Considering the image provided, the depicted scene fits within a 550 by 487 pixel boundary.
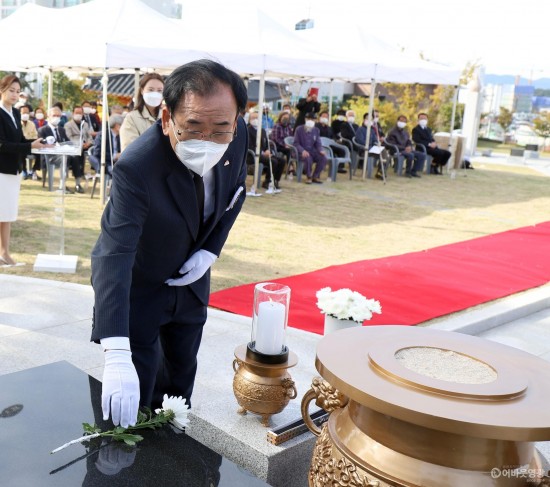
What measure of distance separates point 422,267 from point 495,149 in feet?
91.9

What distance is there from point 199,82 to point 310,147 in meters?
13.0

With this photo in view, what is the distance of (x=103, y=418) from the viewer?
1924mm

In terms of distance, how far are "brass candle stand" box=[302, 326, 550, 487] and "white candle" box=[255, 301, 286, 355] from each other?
2.10 feet

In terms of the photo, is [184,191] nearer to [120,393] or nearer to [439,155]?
[120,393]

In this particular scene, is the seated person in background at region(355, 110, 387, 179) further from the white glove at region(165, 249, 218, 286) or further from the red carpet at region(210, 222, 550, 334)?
the white glove at region(165, 249, 218, 286)

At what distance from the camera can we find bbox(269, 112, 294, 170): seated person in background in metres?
14.8

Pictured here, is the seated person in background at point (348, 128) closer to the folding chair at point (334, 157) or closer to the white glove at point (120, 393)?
the folding chair at point (334, 157)

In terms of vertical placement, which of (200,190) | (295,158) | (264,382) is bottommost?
(295,158)

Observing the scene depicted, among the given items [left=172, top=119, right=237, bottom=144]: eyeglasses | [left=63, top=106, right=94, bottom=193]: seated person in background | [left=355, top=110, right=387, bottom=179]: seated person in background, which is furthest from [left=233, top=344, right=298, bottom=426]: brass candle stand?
[left=355, top=110, right=387, bottom=179]: seated person in background

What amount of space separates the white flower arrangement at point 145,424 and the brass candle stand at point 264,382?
540 mm

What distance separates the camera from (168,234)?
2.21 metres

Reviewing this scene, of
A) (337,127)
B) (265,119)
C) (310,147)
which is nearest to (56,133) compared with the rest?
(265,119)

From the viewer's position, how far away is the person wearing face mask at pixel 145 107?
6086mm

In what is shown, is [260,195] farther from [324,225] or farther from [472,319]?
[472,319]
